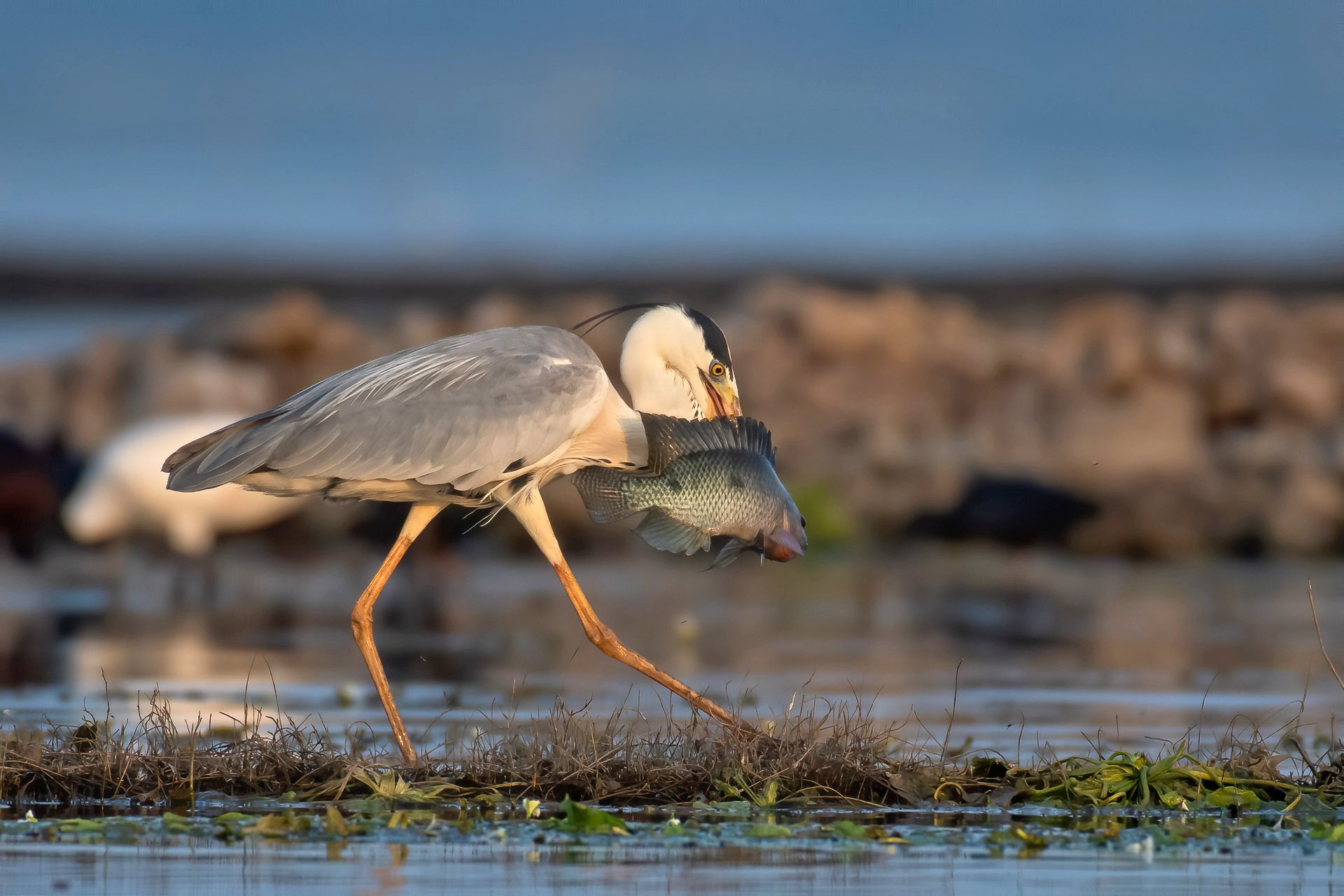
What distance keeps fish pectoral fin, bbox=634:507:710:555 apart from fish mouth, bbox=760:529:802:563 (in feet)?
0.90

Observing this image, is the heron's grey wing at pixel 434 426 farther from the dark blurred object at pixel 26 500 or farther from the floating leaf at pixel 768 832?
the dark blurred object at pixel 26 500

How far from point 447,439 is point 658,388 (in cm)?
114

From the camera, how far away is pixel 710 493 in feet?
26.2

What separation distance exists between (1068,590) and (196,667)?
8724 millimetres

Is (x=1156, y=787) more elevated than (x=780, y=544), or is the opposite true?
(x=780, y=544)

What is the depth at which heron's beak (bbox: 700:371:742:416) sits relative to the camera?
9102mm

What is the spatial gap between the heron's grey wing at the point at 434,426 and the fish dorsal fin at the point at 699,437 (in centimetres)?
34

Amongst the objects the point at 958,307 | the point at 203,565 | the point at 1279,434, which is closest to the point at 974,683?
the point at 203,565

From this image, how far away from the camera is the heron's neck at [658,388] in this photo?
29.8 feet

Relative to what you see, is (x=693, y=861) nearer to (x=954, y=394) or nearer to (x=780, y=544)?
(x=780, y=544)

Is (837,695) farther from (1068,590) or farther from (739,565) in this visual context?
(739,565)

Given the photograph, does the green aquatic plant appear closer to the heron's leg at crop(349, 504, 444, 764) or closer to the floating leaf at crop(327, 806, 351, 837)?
the floating leaf at crop(327, 806, 351, 837)

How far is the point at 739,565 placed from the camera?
68.6 feet

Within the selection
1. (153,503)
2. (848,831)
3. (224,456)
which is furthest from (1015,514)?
(848,831)
